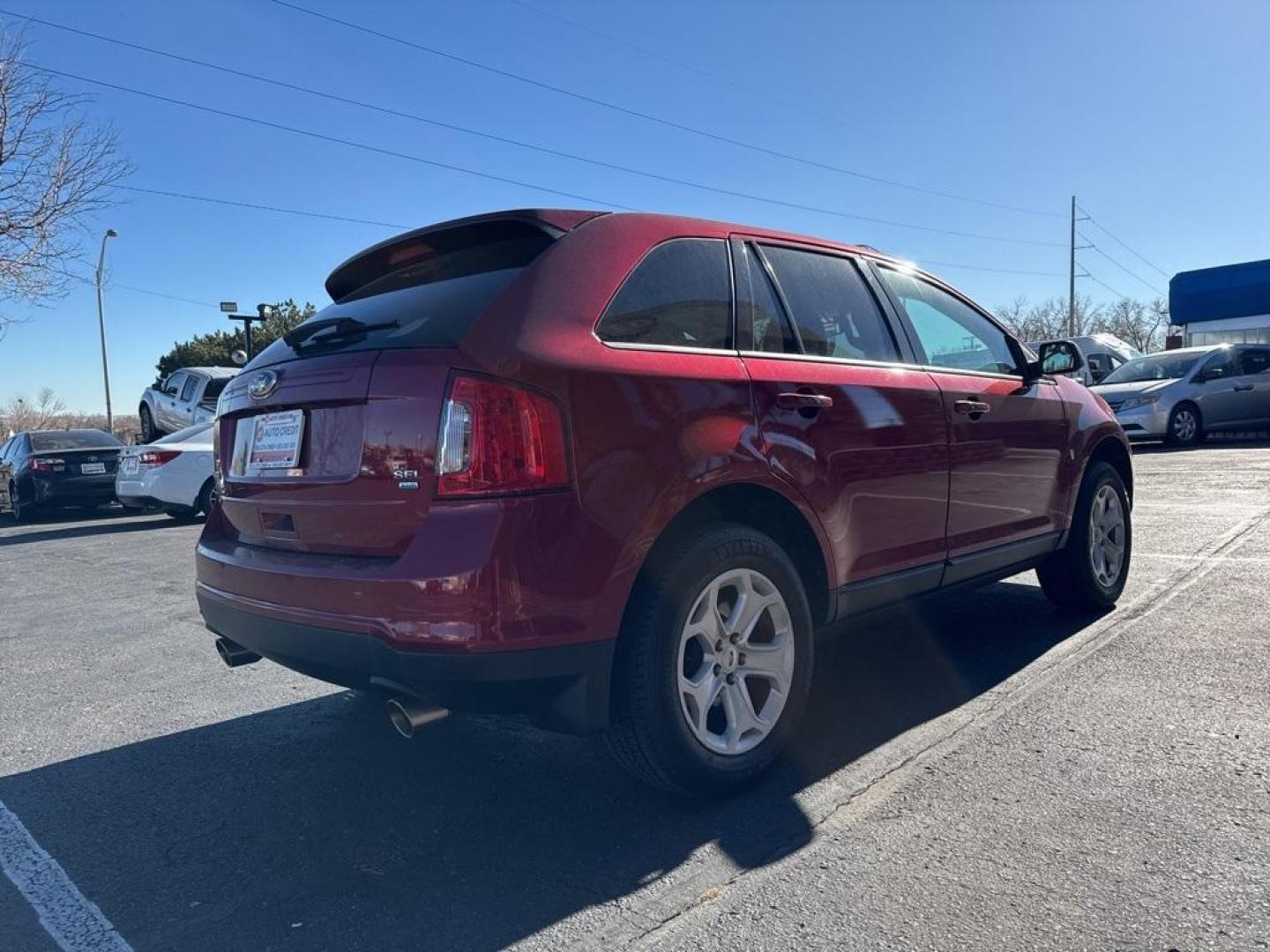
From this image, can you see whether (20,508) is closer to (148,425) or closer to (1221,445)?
(148,425)

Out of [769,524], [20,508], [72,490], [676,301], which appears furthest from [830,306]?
[20,508]

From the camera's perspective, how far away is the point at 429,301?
2842 mm

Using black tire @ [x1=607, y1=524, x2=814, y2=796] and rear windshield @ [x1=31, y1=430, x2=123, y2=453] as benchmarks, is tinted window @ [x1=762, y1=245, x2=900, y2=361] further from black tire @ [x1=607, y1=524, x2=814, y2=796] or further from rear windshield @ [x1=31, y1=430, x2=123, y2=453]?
rear windshield @ [x1=31, y1=430, x2=123, y2=453]

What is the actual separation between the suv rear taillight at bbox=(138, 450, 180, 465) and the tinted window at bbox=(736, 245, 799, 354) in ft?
32.6

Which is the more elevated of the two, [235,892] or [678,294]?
[678,294]

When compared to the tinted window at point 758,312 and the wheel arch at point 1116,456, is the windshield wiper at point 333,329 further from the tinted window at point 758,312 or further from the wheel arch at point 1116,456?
the wheel arch at point 1116,456

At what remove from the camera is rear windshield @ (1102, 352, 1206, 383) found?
16328 millimetres

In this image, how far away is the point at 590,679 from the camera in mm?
2529

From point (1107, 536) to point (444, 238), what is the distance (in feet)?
13.2

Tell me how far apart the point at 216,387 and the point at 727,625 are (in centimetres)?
1644

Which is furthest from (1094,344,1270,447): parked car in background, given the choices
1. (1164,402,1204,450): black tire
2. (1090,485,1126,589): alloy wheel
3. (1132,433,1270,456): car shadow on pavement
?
(1090,485,1126,589): alloy wheel

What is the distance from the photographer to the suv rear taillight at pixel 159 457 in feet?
36.9

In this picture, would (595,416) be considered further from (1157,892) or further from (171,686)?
(171,686)

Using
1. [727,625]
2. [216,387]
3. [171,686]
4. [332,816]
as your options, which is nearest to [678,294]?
[727,625]
